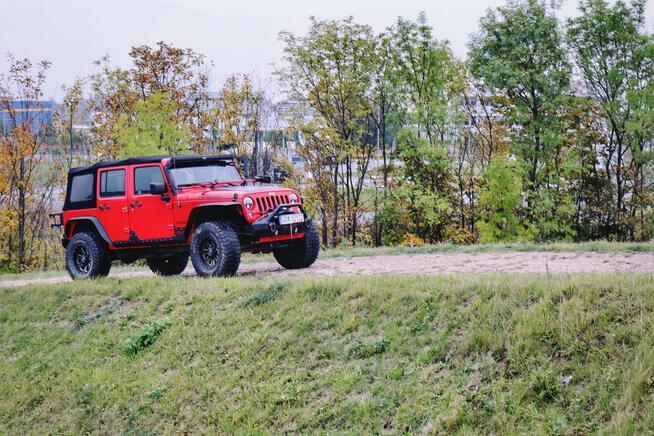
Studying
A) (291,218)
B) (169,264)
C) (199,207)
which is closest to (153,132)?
(169,264)

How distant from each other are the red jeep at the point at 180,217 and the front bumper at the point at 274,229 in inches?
0.7

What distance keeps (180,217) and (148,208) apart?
2.40ft

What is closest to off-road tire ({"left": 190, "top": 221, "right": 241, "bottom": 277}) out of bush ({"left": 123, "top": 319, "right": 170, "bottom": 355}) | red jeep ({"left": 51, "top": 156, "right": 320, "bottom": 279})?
red jeep ({"left": 51, "top": 156, "right": 320, "bottom": 279})

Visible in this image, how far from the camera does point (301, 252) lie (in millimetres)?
13750

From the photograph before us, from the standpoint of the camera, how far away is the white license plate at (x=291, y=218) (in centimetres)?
1269

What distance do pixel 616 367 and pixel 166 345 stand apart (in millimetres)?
6027

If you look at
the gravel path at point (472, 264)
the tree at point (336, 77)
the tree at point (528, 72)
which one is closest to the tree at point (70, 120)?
the tree at point (336, 77)

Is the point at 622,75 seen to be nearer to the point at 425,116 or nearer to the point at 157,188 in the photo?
the point at 425,116

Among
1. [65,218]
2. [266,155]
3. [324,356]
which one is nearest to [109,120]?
[266,155]

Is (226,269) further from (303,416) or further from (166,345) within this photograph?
(303,416)

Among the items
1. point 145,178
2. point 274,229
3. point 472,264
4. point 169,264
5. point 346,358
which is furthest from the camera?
point 169,264

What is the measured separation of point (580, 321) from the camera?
7.18m

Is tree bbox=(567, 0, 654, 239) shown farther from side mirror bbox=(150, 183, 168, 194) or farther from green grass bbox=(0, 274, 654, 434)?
green grass bbox=(0, 274, 654, 434)

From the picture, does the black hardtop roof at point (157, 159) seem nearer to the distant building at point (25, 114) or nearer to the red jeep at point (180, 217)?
the red jeep at point (180, 217)
